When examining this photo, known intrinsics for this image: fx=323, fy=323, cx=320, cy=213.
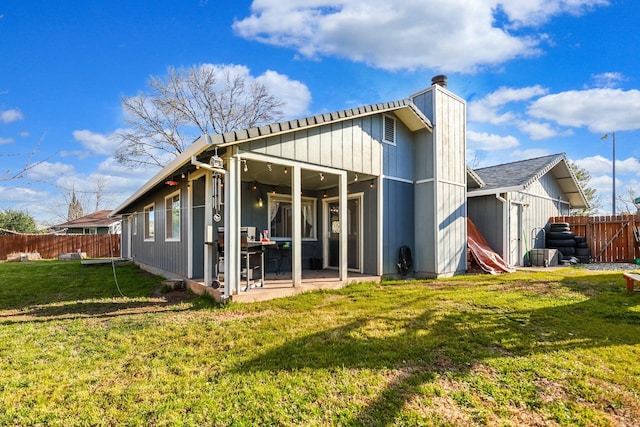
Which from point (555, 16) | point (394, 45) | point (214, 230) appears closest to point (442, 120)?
point (394, 45)

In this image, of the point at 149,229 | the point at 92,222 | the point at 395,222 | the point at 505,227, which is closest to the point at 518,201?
the point at 505,227

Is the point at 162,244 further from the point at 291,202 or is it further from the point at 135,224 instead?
the point at 135,224

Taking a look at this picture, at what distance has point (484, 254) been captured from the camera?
29.3 feet

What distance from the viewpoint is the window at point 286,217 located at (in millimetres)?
8255

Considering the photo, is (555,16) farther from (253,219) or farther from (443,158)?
(253,219)

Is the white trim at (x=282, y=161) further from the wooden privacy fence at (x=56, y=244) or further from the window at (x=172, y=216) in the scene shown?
the wooden privacy fence at (x=56, y=244)

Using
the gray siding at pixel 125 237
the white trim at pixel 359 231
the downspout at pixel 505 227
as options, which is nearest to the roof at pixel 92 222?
the gray siding at pixel 125 237

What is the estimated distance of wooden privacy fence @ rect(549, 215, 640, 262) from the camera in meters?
10.6

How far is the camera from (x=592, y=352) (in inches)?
121

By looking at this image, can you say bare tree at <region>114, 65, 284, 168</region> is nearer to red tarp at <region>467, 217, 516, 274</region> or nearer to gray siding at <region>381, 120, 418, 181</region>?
gray siding at <region>381, 120, 418, 181</region>

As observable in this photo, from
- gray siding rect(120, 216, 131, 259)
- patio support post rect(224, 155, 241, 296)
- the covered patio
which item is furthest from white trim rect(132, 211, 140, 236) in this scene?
patio support post rect(224, 155, 241, 296)

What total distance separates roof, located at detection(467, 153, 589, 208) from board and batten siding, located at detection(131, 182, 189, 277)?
8.30 meters

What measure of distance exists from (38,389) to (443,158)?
7956 millimetres

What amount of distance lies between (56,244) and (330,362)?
72.5 feet
